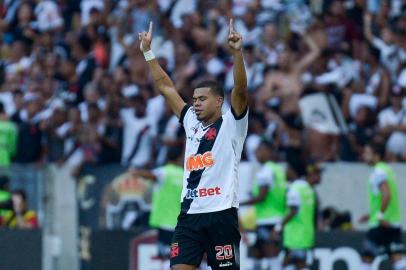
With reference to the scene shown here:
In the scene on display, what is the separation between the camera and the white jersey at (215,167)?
11172 millimetres

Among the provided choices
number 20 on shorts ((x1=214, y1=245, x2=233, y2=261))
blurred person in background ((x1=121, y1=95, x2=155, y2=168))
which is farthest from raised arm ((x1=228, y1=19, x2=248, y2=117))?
blurred person in background ((x1=121, y1=95, x2=155, y2=168))

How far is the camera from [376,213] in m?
16.6

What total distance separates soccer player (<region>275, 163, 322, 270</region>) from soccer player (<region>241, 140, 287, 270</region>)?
0.56ft

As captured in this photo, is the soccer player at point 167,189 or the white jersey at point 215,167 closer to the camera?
the white jersey at point 215,167

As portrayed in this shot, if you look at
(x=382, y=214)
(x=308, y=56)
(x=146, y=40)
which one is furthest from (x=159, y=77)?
(x=308, y=56)

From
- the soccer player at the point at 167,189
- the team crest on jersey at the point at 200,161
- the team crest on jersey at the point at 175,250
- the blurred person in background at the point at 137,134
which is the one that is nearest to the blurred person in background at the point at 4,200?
the blurred person in background at the point at 137,134

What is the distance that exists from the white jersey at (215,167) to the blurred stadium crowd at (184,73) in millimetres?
6395

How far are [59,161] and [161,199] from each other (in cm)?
226

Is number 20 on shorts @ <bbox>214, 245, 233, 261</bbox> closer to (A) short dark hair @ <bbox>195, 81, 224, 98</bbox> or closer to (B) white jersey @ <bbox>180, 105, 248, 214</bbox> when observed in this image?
(B) white jersey @ <bbox>180, 105, 248, 214</bbox>

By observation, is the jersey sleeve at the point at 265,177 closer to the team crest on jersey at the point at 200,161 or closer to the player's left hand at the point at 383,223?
the player's left hand at the point at 383,223

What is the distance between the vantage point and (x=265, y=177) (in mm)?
→ 17141

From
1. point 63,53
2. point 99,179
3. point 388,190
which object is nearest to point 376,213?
point 388,190

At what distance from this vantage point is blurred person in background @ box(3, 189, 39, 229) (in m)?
17.8

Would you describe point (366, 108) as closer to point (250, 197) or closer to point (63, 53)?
point (250, 197)
